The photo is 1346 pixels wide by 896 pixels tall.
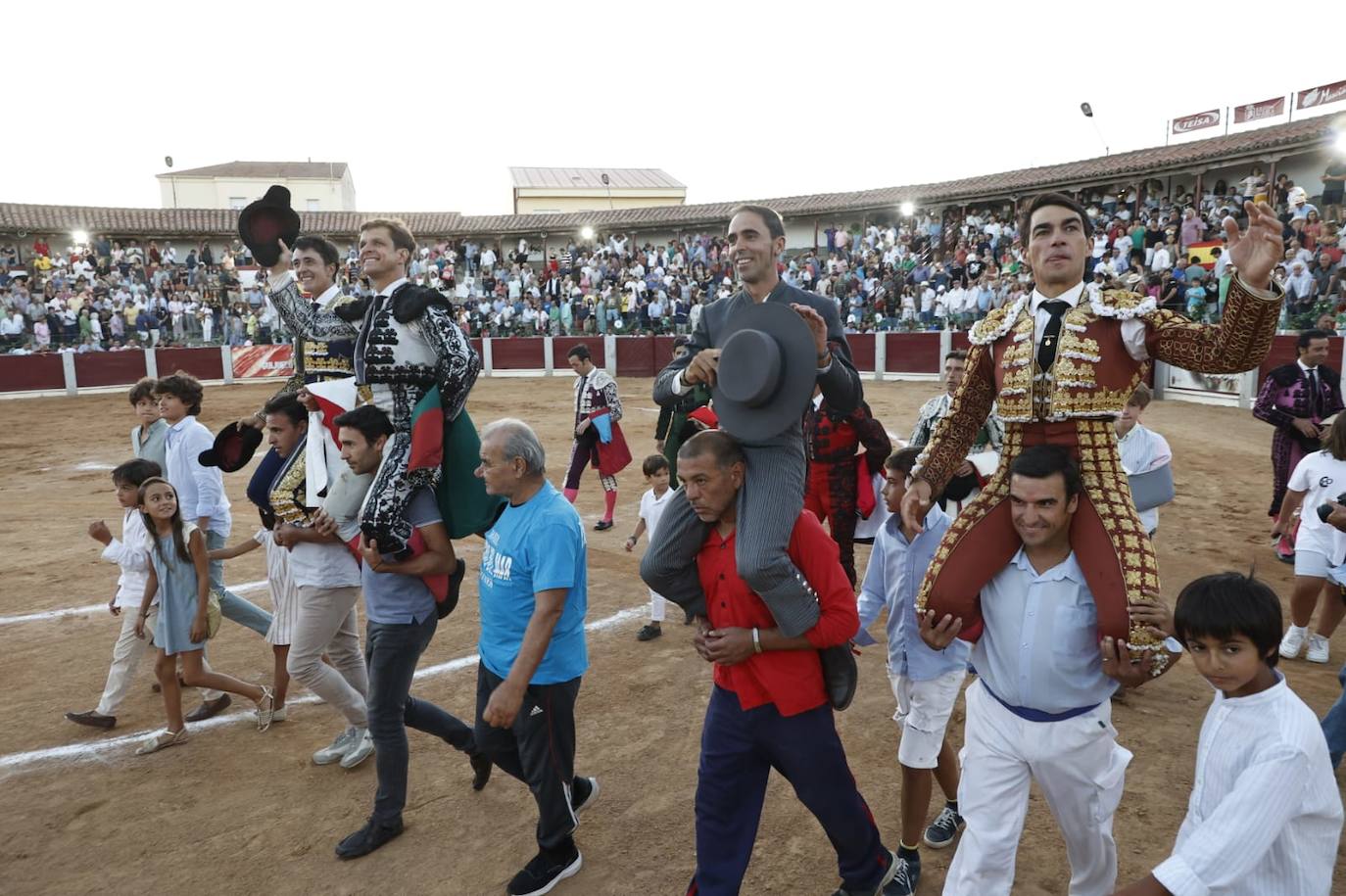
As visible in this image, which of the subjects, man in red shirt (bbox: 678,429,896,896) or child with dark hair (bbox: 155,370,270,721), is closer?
man in red shirt (bbox: 678,429,896,896)

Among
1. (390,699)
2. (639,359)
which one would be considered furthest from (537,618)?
(639,359)

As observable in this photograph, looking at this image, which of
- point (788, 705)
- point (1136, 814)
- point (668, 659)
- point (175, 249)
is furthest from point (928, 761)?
point (175, 249)

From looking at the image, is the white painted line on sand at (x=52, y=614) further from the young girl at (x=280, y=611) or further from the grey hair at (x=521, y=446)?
the grey hair at (x=521, y=446)

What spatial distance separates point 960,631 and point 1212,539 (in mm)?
6303

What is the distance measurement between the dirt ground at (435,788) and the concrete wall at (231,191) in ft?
155

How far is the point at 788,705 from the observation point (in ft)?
8.09

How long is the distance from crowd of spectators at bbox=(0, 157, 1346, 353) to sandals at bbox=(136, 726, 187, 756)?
14425 millimetres

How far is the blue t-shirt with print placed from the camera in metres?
2.89

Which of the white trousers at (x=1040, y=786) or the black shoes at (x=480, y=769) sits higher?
the white trousers at (x=1040, y=786)

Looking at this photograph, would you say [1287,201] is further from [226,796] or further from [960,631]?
[226,796]

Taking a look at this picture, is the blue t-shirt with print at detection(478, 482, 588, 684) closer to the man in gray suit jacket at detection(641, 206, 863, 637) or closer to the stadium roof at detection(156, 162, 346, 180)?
the man in gray suit jacket at detection(641, 206, 863, 637)

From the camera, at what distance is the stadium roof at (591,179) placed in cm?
4838

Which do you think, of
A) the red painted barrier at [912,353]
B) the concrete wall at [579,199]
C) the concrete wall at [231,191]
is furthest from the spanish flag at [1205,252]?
the concrete wall at [231,191]

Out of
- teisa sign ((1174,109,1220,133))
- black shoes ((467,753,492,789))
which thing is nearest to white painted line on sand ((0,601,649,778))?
black shoes ((467,753,492,789))
